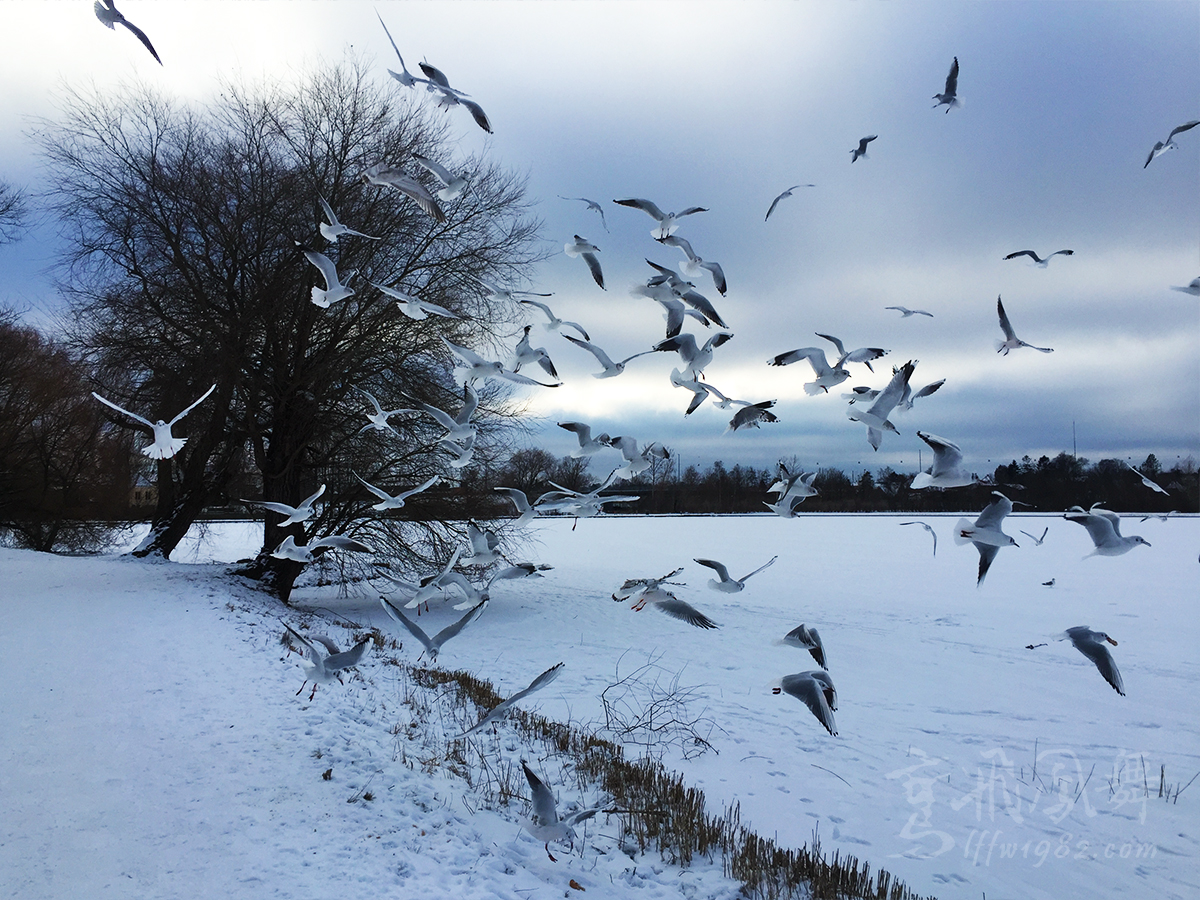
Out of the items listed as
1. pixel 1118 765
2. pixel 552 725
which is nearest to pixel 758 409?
pixel 552 725

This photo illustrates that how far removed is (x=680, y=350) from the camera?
4766 millimetres

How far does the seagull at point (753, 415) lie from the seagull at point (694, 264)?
0.94 metres

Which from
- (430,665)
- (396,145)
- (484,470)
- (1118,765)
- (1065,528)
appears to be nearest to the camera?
(1118,765)

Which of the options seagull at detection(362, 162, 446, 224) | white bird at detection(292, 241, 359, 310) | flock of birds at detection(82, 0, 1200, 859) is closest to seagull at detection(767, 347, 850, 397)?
flock of birds at detection(82, 0, 1200, 859)

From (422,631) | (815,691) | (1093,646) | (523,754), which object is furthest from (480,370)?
(1093,646)

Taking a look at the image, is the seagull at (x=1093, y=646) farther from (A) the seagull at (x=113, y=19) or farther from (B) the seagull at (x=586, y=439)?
(A) the seagull at (x=113, y=19)

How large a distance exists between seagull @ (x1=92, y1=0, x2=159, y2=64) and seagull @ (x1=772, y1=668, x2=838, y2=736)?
158 inches

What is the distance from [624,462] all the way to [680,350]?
33.5 inches

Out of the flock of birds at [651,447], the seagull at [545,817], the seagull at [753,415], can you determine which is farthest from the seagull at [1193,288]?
the seagull at [545,817]

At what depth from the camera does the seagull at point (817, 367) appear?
4.39 m

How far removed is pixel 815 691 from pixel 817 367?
196 cm

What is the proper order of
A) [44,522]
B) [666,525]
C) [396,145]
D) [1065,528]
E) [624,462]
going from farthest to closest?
[666,525], [1065,528], [44,522], [396,145], [624,462]

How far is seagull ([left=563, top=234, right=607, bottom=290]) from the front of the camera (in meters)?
5.17

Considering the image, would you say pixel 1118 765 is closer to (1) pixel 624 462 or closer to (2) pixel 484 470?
(1) pixel 624 462
